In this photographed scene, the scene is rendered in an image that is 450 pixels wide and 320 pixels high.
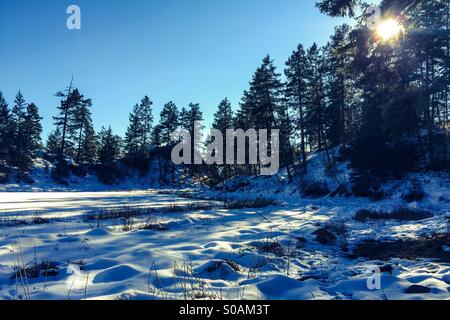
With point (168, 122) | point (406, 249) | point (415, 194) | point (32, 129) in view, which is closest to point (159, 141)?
point (168, 122)

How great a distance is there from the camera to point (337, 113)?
35.6m

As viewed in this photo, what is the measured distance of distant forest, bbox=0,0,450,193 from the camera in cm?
1095

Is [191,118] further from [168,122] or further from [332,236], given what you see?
[332,236]

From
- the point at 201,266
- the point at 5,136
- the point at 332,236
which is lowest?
the point at 332,236

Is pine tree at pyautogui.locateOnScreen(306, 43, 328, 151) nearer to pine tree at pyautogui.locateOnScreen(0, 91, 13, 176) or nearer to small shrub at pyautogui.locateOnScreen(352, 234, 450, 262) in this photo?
small shrub at pyautogui.locateOnScreen(352, 234, 450, 262)

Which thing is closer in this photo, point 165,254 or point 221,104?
point 165,254

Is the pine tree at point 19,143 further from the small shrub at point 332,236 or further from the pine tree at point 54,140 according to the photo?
the small shrub at point 332,236

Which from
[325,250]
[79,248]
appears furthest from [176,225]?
[325,250]

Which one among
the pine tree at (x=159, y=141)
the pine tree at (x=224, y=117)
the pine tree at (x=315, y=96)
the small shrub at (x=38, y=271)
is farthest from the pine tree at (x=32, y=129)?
the small shrub at (x=38, y=271)

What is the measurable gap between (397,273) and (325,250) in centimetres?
231

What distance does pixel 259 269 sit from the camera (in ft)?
16.5

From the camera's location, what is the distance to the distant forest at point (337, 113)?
10.9 m

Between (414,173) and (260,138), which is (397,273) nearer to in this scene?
(414,173)

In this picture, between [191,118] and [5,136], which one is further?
[191,118]
